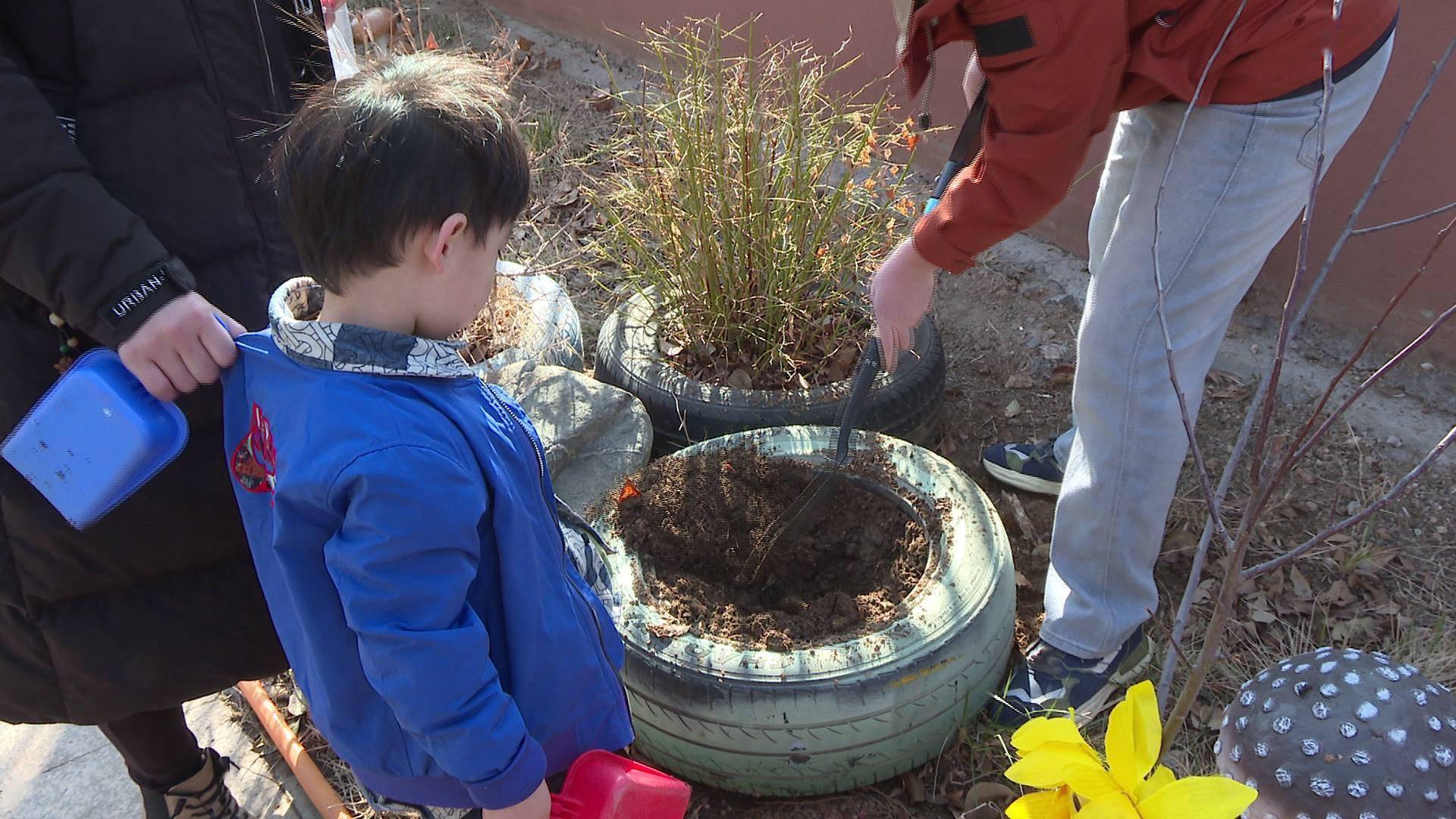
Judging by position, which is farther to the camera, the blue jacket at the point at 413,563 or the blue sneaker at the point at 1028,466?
the blue sneaker at the point at 1028,466

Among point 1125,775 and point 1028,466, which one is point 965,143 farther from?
point 1125,775

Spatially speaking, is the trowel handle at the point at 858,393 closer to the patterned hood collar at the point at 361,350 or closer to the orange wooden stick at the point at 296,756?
the patterned hood collar at the point at 361,350

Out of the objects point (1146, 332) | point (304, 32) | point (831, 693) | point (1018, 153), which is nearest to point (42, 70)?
point (304, 32)

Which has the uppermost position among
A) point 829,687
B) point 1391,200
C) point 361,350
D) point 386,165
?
point 386,165

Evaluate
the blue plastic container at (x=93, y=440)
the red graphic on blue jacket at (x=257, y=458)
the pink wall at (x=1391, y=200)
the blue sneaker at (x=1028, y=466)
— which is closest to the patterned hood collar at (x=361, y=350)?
the red graphic on blue jacket at (x=257, y=458)

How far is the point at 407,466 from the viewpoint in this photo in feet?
3.82

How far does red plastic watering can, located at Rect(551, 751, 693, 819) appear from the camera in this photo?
1.34 meters

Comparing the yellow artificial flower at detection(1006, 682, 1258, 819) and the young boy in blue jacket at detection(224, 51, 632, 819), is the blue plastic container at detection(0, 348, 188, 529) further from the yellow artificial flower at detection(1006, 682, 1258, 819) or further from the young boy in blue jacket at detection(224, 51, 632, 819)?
the yellow artificial flower at detection(1006, 682, 1258, 819)

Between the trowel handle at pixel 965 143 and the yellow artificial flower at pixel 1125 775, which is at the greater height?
the trowel handle at pixel 965 143

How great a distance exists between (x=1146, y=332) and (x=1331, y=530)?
110 cm

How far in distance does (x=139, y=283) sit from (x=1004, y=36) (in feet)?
4.14

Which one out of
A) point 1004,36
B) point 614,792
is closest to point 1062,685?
point 614,792

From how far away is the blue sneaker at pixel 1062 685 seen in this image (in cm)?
221

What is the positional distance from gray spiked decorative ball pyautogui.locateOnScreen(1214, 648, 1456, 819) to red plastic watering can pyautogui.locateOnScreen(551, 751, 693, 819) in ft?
2.26
